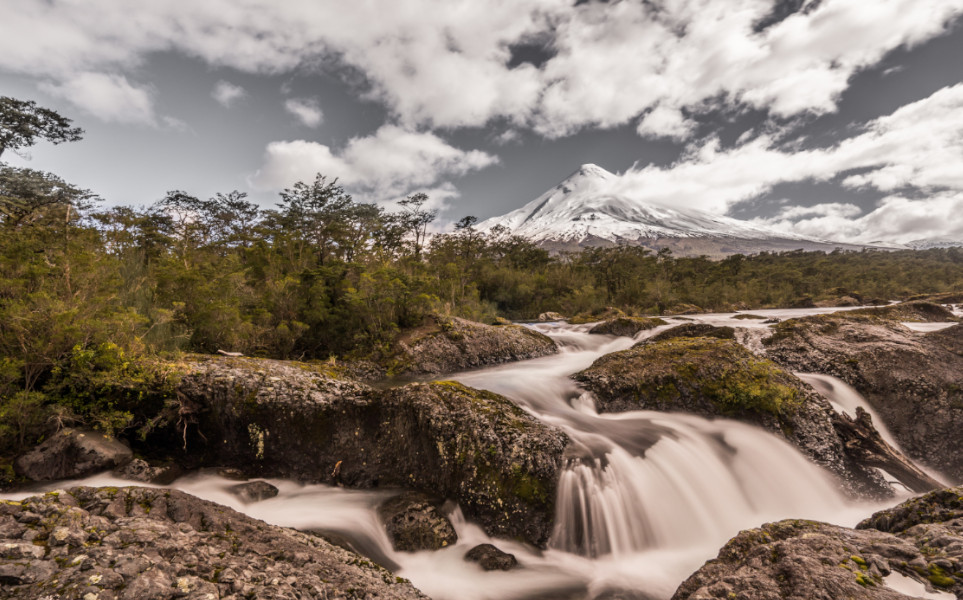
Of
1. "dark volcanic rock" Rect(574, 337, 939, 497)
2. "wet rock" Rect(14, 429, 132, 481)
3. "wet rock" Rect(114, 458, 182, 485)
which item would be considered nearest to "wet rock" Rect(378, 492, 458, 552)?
"wet rock" Rect(114, 458, 182, 485)

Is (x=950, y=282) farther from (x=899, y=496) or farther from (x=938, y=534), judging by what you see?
(x=938, y=534)

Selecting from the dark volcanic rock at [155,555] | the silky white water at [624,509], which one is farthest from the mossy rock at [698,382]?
the dark volcanic rock at [155,555]

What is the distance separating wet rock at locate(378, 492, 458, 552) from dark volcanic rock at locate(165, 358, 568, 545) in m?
0.37

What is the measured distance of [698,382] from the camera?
848 centimetres

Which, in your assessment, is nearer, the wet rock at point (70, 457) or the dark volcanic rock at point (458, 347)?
the wet rock at point (70, 457)

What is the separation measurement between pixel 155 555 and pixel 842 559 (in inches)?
212

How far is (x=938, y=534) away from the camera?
9.87 feet

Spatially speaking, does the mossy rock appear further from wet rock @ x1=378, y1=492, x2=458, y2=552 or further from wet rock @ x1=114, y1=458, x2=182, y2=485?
wet rock @ x1=114, y1=458, x2=182, y2=485

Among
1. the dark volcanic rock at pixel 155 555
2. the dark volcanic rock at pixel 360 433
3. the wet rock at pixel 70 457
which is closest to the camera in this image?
the dark volcanic rock at pixel 155 555

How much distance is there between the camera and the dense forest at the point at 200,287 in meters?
5.66

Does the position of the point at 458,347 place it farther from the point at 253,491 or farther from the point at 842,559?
the point at 842,559

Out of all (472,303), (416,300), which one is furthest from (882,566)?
(472,303)

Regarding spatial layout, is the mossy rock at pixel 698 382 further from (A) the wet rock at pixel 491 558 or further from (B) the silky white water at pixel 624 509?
(A) the wet rock at pixel 491 558

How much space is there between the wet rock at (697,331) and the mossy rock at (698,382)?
3093mm
